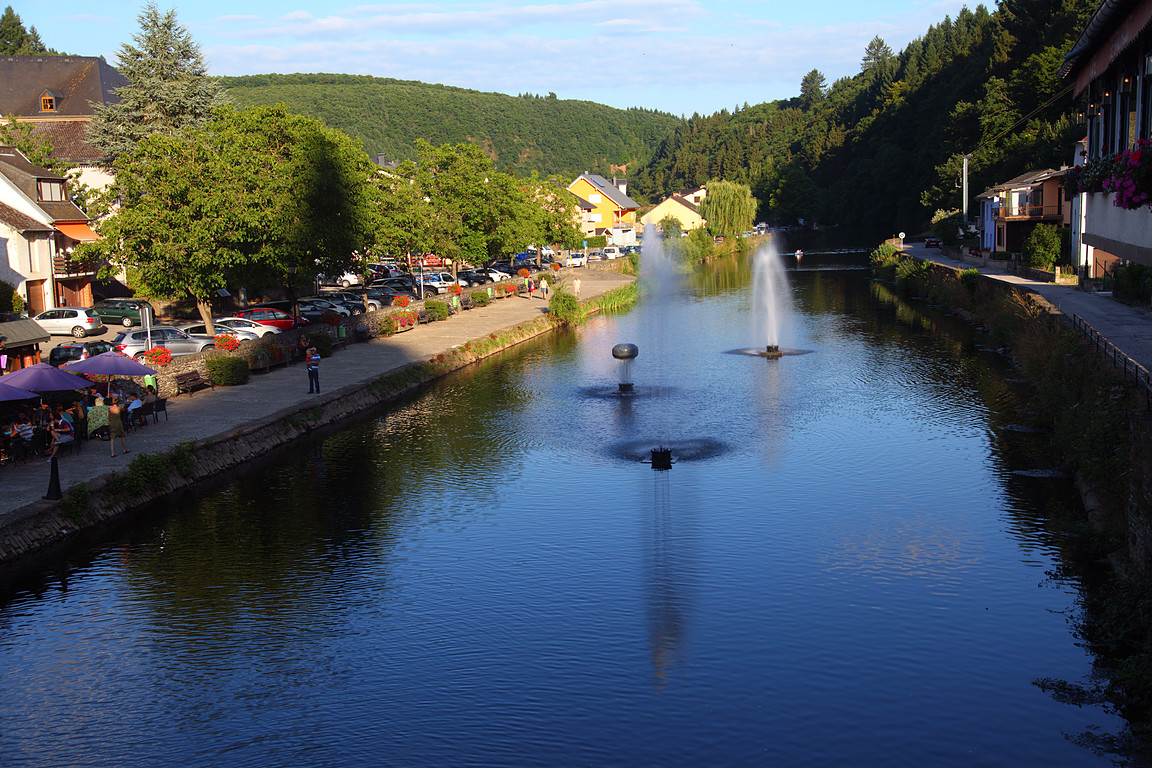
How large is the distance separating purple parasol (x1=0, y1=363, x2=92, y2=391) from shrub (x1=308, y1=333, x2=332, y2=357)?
15.9 m

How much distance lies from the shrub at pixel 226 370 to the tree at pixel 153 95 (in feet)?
102

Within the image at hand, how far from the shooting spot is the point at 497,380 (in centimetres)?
3941

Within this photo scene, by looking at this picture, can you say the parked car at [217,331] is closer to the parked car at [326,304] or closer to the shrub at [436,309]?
the parked car at [326,304]

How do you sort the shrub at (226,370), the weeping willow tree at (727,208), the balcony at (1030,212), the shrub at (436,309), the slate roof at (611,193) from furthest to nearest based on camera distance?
the slate roof at (611,193)
the weeping willow tree at (727,208)
the balcony at (1030,212)
the shrub at (436,309)
the shrub at (226,370)

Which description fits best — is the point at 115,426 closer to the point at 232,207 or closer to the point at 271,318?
the point at 232,207

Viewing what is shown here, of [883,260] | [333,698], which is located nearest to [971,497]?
[333,698]

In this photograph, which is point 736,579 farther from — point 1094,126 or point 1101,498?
point 1094,126

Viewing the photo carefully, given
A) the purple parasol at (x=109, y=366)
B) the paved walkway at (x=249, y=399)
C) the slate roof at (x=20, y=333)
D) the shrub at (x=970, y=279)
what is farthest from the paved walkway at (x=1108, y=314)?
the slate roof at (x=20, y=333)

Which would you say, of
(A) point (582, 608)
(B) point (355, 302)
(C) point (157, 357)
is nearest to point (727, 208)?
(B) point (355, 302)

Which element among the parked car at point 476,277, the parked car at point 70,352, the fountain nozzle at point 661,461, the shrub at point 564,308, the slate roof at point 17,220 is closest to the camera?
the fountain nozzle at point 661,461

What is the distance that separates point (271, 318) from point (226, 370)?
45.6 ft

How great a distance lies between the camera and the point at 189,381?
1260 inches

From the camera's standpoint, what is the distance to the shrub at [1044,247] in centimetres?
5603

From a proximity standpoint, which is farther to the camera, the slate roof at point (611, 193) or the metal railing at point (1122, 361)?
the slate roof at point (611, 193)
